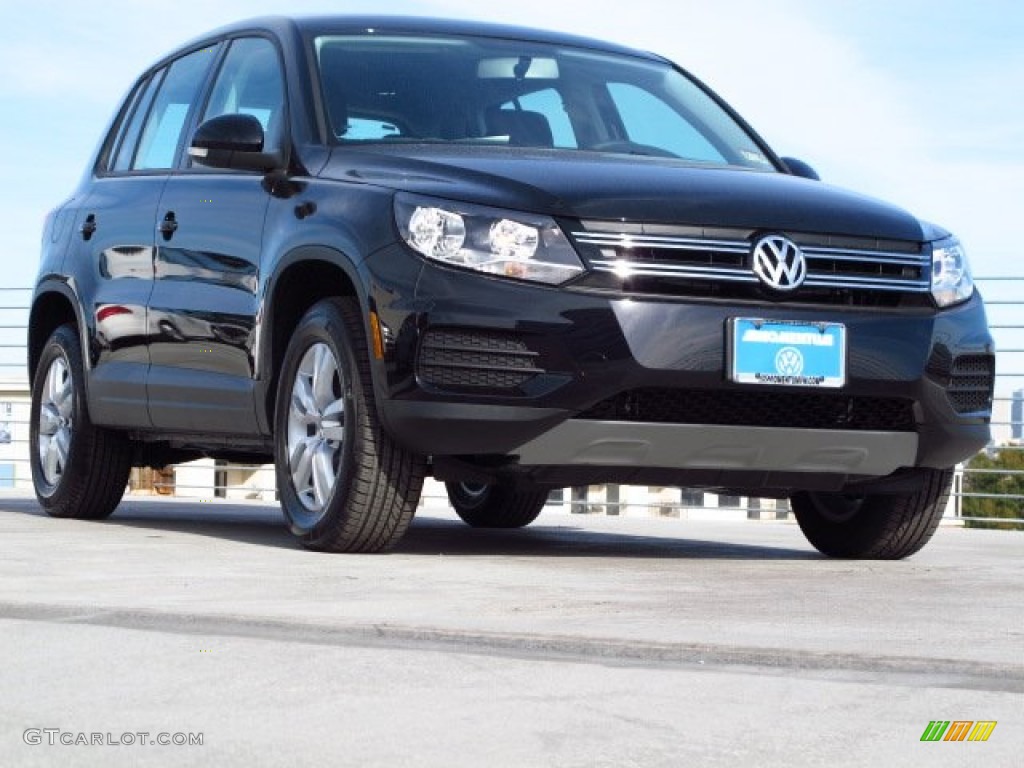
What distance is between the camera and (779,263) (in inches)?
262

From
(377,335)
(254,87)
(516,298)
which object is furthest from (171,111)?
(516,298)

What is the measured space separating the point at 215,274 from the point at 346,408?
1.23 m

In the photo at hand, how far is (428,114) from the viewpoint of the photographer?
295 inches

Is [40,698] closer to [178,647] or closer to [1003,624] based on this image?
[178,647]

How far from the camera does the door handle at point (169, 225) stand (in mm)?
8046

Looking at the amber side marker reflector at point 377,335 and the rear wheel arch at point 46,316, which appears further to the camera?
the rear wheel arch at point 46,316

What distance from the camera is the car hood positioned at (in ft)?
21.5

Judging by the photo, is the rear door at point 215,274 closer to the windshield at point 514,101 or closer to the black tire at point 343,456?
the windshield at point 514,101

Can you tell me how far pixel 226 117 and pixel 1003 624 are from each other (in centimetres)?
341

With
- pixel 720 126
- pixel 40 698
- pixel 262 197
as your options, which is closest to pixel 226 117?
pixel 262 197

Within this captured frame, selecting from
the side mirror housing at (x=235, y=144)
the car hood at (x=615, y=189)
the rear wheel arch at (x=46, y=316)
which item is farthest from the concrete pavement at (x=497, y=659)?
the rear wheel arch at (x=46, y=316)

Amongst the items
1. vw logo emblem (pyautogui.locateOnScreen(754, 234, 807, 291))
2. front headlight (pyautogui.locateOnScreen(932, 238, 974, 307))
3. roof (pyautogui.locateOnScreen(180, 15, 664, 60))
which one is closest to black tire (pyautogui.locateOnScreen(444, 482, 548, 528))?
roof (pyautogui.locateOnScreen(180, 15, 664, 60))

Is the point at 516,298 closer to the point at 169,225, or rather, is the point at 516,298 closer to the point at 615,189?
the point at 615,189

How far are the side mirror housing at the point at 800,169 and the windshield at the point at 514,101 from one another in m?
0.10
